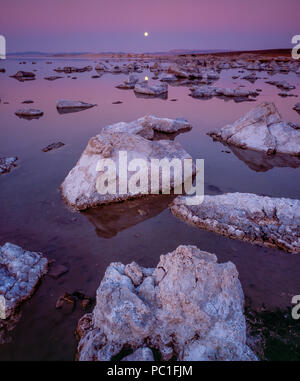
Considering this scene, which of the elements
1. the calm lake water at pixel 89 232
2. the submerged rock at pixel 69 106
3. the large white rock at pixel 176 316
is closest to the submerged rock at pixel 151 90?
the submerged rock at pixel 69 106

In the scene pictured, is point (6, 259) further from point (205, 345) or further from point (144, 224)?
point (205, 345)

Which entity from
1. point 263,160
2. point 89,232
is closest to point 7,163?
point 89,232

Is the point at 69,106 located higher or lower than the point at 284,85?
lower

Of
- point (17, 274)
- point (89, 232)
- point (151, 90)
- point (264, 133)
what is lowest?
point (17, 274)

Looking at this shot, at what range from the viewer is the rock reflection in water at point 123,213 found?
5650mm

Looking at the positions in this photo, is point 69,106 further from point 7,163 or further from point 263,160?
point 263,160

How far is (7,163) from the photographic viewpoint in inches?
332

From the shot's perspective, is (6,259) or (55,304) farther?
(6,259)

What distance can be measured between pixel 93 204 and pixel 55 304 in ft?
9.20

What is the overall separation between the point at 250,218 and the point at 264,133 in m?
6.37

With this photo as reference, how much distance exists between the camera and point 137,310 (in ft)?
10.0

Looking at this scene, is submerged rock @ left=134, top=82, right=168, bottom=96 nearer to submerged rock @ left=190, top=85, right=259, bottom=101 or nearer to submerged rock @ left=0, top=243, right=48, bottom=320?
submerged rock @ left=190, top=85, right=259, bottom=101

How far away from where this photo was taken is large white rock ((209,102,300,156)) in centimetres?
997
